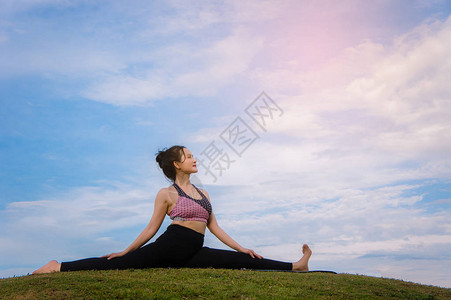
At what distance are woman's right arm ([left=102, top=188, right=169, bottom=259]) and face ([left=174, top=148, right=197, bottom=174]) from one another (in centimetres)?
67

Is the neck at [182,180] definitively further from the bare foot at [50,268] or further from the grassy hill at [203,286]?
the bare foot at [50,268]

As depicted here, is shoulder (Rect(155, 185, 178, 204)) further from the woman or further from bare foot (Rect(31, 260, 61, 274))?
bare foot (Rect(31, 260, 61, 274))

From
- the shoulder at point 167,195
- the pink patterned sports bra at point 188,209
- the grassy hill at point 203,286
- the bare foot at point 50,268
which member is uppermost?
the shoulder at point 167,195

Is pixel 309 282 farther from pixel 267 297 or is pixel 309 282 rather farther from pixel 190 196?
pixel 190 196

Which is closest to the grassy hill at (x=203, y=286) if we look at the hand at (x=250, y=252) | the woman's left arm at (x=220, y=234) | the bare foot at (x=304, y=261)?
the bare foot at (x=304, y=261)

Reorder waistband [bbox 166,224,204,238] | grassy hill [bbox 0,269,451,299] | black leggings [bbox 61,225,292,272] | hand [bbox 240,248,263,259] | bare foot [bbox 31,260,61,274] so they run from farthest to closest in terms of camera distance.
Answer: hand [bbox 240,248,263,259]
bare foot [bbox 31,260,61,274]
waistband [bbox 166,224,204,238]
black leggings [bbox 61,225,292,272]
grassy hill [bbox 0,269,451,299]

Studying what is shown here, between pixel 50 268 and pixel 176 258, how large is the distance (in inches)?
112

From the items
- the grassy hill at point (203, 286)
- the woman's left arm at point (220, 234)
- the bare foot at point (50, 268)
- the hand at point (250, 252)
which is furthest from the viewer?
the woman's left arm at point (220, 234)

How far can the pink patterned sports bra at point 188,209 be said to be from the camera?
1034 cm

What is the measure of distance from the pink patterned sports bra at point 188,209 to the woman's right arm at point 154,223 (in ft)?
0.76

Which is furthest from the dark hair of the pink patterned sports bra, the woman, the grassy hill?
the grassy hill

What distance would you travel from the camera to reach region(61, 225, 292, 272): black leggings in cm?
1010

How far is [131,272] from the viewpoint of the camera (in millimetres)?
9688

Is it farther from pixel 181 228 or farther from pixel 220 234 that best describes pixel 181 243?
pixel 220 234
